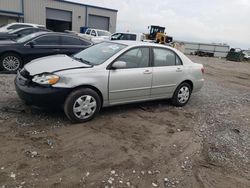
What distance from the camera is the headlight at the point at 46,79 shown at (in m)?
4.45

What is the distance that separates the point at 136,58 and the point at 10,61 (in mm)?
4773

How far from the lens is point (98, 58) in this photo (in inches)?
207

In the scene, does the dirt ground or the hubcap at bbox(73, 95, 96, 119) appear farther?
the hubcap at bbox(73, 95, 96, 119)

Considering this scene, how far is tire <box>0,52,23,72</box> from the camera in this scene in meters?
8.11

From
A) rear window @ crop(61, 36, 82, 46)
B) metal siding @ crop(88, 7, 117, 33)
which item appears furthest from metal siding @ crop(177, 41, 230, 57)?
rear window @ crop(61, 36, 82, 46)

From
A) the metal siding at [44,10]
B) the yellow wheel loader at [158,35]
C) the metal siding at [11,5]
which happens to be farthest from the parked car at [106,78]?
the metal siding at [44,10]

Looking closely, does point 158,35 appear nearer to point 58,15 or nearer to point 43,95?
point 58,15

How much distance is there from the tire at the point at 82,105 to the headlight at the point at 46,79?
1.21ft

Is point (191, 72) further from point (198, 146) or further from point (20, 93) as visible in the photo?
point (20, 93)

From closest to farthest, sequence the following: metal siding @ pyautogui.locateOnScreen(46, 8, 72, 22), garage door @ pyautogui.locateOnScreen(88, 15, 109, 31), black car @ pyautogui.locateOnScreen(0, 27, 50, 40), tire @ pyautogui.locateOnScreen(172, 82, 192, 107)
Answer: tire @ pyautogui.locateOnScreen(172, 82, 192, 107), black car @ pyautogui.locateOnScreen(0, 27, 50, 40), metal siding @ pyautogui.locateOnScreen(46, 8, 72, 22), garage door @ pyautogui.locateOnScreen(88, 15, 109, 31)

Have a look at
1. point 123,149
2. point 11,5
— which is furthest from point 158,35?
point 123,149

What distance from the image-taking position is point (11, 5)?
2767 cm

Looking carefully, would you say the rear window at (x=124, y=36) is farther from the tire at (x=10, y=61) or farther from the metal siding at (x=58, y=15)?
the tire at (x=10, y=61)

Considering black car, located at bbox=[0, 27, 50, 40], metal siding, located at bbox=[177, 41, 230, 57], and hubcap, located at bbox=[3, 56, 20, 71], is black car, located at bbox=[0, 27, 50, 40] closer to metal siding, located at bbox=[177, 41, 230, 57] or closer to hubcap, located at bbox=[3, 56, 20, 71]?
hubcap, located at bbox=[3, 56, 20, 71]
